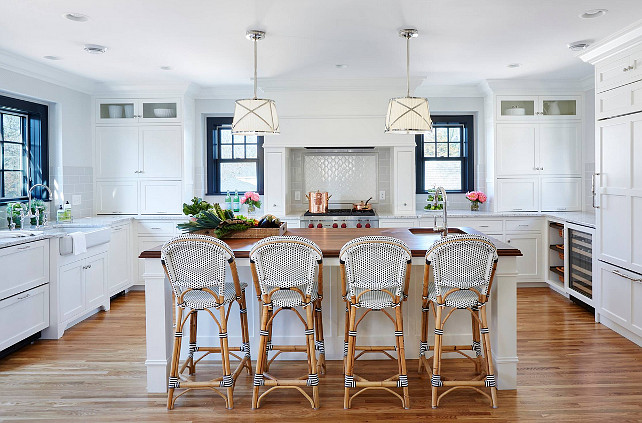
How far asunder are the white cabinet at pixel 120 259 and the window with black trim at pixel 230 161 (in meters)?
1.39

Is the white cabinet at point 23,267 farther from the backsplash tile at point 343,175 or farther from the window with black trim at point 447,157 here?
the window with black trim at point 447,157

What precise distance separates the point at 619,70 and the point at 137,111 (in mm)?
5204

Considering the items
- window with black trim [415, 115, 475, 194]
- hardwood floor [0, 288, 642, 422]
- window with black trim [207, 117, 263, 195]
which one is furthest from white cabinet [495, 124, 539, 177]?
window with black trim [207, 117, 263, 195]

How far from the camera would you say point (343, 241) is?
4020 millimetres

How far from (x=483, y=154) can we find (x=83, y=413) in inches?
228

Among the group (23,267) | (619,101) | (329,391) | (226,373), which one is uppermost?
(619,101)

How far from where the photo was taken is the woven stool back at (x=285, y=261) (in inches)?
131

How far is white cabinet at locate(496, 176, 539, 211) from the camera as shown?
22.8 ft

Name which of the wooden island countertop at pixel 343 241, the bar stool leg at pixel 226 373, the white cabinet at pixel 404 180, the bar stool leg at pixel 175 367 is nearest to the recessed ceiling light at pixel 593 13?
the wooden island countertop at pixel 343 241

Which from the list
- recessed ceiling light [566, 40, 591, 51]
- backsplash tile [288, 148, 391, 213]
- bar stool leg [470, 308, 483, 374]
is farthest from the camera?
backsplash tile [288, 148, 391, 213]

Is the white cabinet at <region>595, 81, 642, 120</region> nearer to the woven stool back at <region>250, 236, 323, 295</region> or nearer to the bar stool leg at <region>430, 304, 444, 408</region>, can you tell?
the bar stool leg at <region>430, 304, 444, 408</region>

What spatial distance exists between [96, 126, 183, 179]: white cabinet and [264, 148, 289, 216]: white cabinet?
3.54 feet

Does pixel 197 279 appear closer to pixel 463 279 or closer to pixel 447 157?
pixel 463 279

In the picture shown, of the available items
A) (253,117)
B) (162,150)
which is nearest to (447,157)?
(162,150)
